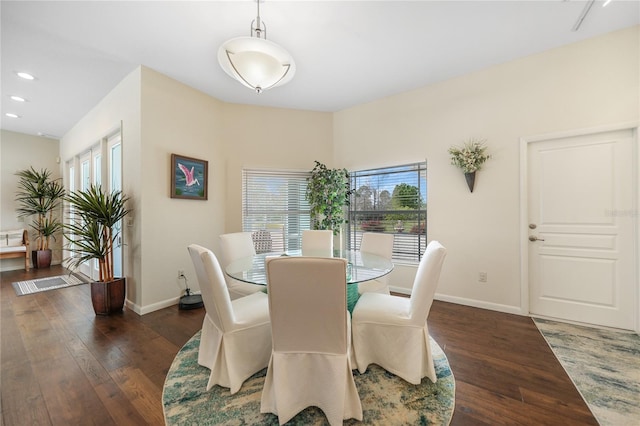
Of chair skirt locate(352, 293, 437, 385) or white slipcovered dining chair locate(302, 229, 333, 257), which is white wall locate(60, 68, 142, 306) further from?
chair skirt locate(352, 293, 437, 385)

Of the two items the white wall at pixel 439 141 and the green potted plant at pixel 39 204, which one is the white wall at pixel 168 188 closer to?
the white wall at pixel 439 141

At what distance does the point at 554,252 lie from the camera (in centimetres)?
276

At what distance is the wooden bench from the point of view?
15.9ft

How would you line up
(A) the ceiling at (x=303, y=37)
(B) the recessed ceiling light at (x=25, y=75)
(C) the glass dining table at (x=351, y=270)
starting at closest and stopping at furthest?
1. (C) the glass dining table at (x=351, y=270)
2. (A) the ceiling at (x=303, y=37)
3. (B) the recessed ceiling light at (x=25, y=75)

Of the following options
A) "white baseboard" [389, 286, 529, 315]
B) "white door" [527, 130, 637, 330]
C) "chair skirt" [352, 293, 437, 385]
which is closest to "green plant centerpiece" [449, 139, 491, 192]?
"white door" [527, 130, 637, 330]

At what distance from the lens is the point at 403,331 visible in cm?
177

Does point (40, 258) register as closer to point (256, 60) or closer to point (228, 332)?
point (228, 332)

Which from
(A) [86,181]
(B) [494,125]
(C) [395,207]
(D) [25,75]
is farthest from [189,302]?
(B) [494,125]

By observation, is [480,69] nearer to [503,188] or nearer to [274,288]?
[503,188]

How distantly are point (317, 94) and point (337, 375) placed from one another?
136 inches

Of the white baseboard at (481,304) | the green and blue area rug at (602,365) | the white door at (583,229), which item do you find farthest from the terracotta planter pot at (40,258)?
the white door at (583,229)

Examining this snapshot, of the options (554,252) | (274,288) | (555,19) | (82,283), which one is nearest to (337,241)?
(554,252)

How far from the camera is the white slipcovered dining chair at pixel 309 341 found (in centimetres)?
130

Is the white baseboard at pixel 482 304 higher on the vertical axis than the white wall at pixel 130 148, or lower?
lower
